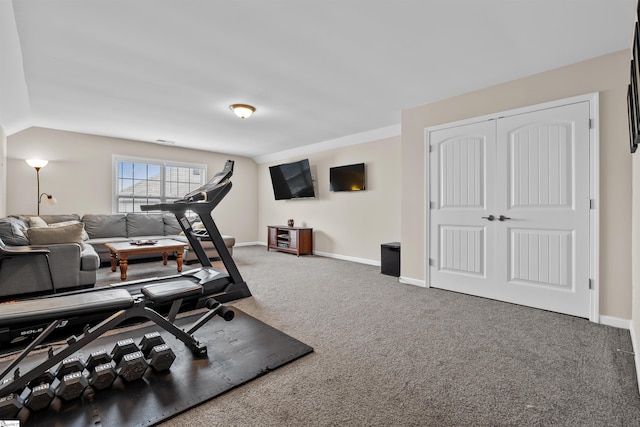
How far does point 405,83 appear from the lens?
317 centimetres

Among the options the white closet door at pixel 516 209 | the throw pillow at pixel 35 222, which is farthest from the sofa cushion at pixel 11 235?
the white closet door at pixel 516 209

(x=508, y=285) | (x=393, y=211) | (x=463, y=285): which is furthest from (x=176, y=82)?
(x=508, y=285)

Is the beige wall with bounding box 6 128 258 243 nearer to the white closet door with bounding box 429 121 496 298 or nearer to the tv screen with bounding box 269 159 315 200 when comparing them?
the tv screen with bounding box 269 159 315 200

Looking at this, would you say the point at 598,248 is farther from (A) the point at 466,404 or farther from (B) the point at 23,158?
(B) the point at 23,158

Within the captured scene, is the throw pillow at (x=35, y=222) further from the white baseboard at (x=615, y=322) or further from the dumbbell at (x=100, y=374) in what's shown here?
the white baseboard at (x=615, y=322)

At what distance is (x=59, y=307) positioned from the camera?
1458mm

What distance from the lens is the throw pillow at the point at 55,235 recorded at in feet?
10.4

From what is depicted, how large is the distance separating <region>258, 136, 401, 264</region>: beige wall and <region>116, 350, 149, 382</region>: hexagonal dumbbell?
4.02 meters

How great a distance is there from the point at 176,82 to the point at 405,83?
2523 mm

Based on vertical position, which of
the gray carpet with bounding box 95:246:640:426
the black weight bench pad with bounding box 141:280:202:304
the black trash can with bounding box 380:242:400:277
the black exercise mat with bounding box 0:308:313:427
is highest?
the black weight bench pad with bounding box 141:280:202:304

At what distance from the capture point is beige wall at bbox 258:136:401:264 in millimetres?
4984

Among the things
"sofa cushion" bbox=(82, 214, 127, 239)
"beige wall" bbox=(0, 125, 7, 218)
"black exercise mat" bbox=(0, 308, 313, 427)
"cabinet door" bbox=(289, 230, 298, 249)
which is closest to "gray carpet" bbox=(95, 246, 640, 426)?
"black exercise mat" bbox=(0, 308, 313, 427)

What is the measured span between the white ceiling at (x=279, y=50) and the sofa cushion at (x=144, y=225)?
2.18 m

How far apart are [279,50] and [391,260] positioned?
3.12 m
